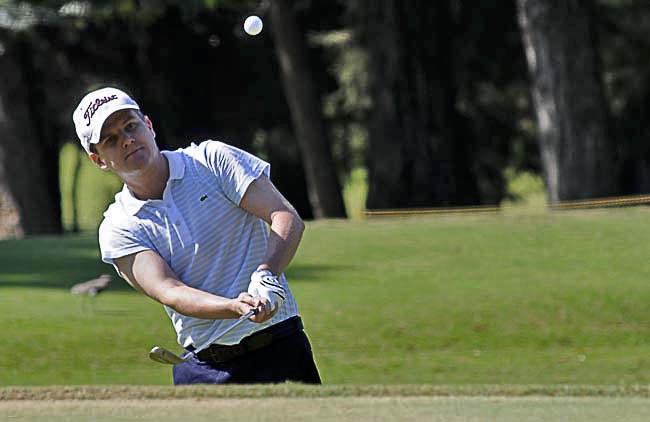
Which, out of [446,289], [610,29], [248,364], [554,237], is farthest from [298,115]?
[248,364]

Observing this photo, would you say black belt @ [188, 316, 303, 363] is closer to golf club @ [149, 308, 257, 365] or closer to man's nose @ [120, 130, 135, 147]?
golf club @ [149, 308, 257, 365]

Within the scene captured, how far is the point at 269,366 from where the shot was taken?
4.78 meters

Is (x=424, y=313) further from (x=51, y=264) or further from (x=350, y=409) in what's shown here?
(x=350, y=409)

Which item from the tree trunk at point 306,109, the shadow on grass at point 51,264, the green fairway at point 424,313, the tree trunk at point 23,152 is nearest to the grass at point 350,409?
the green fairway at point 424,313

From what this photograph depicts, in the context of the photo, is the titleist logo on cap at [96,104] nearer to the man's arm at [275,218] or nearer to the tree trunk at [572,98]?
the man's arm at [275,218]

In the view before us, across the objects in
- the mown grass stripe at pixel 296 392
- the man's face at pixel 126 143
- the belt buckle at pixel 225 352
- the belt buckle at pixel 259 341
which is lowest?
the mown grass stripe at pixel 296 392

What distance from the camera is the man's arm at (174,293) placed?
4.12 metres

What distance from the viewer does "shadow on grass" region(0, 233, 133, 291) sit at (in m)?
10.8

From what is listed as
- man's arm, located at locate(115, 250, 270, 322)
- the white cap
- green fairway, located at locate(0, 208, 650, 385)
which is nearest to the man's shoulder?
man's arm, located at locate(115, 250, 270, 322)

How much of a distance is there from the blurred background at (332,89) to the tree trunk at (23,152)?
0.03 meters

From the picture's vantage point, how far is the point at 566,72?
16297mm

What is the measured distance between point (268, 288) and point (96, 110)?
31.2 inches

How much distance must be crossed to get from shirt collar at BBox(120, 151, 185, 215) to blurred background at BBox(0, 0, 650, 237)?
1237 cm

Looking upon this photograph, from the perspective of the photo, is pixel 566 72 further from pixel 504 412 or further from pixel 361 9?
pixel 504 412
